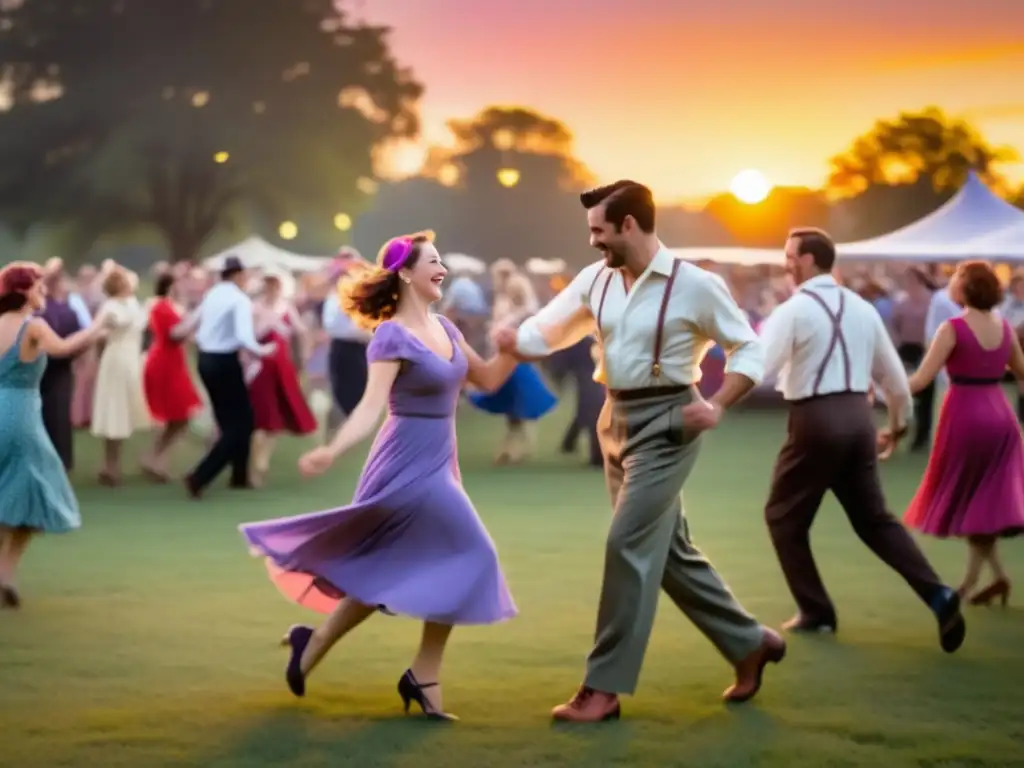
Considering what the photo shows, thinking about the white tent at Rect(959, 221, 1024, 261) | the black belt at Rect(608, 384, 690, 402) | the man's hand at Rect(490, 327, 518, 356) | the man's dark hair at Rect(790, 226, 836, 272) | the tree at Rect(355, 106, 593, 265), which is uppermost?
the man's dark hair at Rect(790, 226, 836, 272)

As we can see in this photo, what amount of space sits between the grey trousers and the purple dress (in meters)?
0.41

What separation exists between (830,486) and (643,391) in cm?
219

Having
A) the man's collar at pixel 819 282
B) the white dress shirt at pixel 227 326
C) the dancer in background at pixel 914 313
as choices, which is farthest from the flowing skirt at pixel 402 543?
the dancer in background at pixel 914 313

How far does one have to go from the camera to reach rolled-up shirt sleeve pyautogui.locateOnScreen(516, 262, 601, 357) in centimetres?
684

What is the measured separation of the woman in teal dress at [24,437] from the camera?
365 inches

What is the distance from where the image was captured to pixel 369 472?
6.78 m

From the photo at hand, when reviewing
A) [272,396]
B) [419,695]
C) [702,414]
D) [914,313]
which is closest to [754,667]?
[702,414]

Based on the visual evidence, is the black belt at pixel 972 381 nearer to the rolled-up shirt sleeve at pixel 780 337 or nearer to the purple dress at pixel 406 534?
the rolled-up shirt sleeve at pixel 780 337

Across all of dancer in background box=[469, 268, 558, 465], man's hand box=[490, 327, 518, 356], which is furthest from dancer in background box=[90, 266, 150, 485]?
man's hand box=[490, 327, 518, 356]

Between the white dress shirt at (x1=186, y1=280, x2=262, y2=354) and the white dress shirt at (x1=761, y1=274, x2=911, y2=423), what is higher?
the white dress shirt at (x1=761, y1=274, x2=911, y2=423)

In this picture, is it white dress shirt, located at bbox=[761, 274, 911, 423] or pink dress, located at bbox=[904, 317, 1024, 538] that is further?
pink dress, located at bbox=[904, 317, 1024, 538]

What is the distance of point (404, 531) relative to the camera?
670cm

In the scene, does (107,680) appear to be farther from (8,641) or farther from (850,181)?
(850,181)

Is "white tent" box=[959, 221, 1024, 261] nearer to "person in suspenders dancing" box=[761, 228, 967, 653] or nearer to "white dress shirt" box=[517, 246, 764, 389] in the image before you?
"person in suspenders dancing" box=[761, 228, 967, 653]
